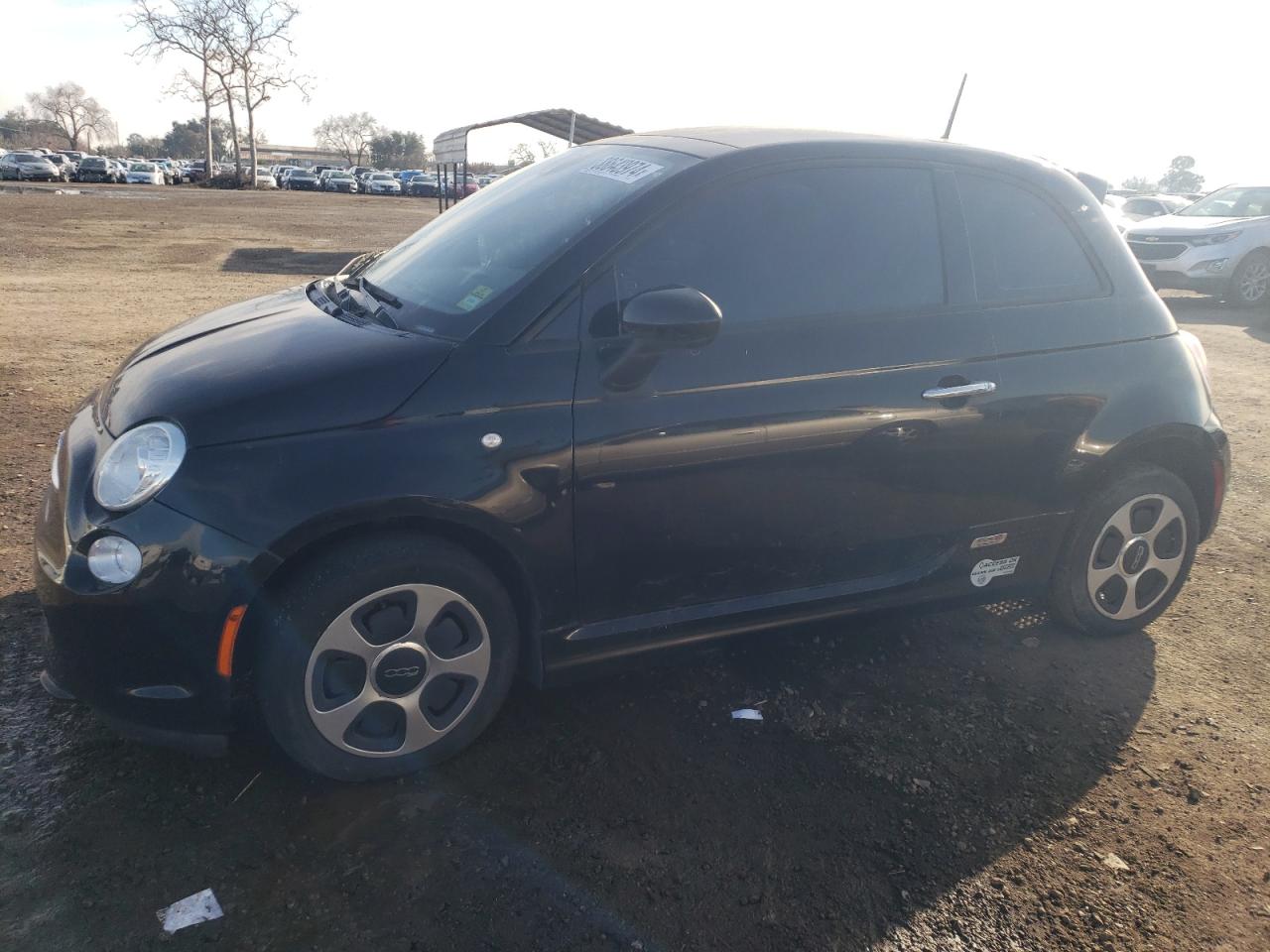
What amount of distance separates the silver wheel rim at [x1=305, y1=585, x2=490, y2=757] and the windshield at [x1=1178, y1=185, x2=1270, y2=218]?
50.9ft

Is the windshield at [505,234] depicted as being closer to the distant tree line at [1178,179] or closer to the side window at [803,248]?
the side window at [803,248]

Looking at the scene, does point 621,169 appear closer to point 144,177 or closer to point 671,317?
point 671,317

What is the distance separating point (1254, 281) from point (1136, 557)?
1238 cm

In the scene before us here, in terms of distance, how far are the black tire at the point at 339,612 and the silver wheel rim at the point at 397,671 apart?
0.02 m

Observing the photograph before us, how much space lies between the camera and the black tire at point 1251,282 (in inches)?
522

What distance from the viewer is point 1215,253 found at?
1324 centimetres

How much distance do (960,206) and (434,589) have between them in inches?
91.1

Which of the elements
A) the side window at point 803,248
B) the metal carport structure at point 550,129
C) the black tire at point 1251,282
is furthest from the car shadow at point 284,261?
the black tire at point 1251,282

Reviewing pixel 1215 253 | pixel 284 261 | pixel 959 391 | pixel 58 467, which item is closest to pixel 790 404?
pixel 959 391

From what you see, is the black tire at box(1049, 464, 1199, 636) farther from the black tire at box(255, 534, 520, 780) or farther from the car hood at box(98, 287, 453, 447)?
the car hood at box(98, 287, 453, 447)

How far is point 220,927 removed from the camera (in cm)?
214

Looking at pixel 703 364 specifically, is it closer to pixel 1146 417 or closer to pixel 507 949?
pixel 507 949

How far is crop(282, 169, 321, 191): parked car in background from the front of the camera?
198ft

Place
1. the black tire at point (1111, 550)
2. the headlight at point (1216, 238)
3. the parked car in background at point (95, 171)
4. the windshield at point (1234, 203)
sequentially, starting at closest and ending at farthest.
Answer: the black tire at point (1111, 550), the headlight at point (1216, 238), the windshield at point (1234, 203), the parked car in background at point (95, 171)
